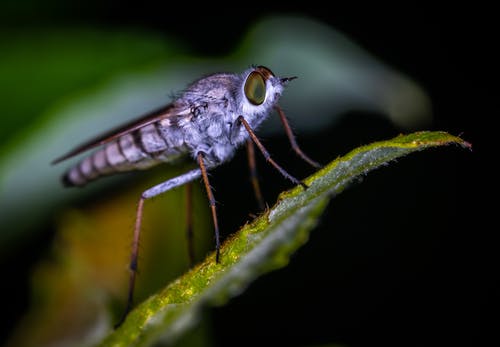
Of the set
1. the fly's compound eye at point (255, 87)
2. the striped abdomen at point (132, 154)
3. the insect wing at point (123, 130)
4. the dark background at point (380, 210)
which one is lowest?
the dark background at point (380, 210)

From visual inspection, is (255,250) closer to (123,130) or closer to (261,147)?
(261,147)

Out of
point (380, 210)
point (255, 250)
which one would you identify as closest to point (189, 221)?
point (380, 210)

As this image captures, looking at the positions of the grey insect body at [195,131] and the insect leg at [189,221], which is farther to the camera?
the grey insect body at [195,131]

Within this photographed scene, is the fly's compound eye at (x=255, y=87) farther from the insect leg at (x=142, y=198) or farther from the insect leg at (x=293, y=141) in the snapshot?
the insect leg at (x=142, y=198)

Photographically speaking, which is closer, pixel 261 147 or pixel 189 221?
pixel 261 147

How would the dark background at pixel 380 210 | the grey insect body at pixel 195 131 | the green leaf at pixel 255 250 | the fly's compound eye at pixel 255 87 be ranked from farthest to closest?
the grey insect body at pixel 195 131, the fly's compound eye at pixel 255 87, the dark background at pixel 380 210, the green leaf at pixel 255 250

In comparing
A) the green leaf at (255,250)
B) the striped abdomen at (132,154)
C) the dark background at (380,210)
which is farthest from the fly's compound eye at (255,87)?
the green leaf at (255,250)

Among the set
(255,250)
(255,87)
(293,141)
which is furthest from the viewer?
(293,141)
